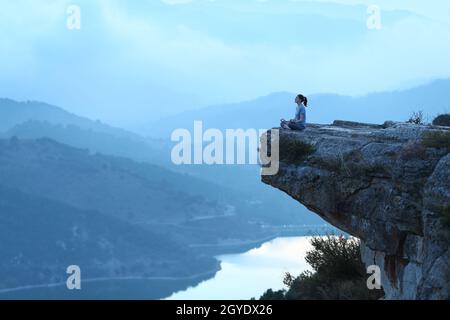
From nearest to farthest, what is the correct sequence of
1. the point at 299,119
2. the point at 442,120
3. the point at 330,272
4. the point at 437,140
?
the point at 437,140 → the point at 299,119 → the point at 330,272 → the point at 442,120

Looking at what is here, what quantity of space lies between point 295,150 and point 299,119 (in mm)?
1568

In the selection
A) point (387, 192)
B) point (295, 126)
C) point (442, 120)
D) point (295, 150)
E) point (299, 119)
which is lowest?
point (387, 192)

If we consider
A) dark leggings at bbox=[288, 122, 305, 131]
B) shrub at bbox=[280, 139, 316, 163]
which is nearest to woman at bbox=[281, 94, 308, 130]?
dark leggings at bbox=[288, 122, 305, 131]

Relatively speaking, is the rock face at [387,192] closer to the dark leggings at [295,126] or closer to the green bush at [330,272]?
the dark leggings at [295,126]

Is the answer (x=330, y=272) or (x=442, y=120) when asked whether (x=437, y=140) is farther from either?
(x=442, y=120)

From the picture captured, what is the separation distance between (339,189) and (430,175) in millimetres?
1995

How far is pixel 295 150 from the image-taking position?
16.1m

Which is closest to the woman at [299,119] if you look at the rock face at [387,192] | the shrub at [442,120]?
the rock face at [387,192]

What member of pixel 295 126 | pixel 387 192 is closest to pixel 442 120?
pixel 295 126

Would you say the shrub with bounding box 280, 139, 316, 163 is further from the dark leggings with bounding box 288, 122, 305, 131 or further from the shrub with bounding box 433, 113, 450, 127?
the shrub with bounding box 433, 113, 450, 127

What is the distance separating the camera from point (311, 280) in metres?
19.4
